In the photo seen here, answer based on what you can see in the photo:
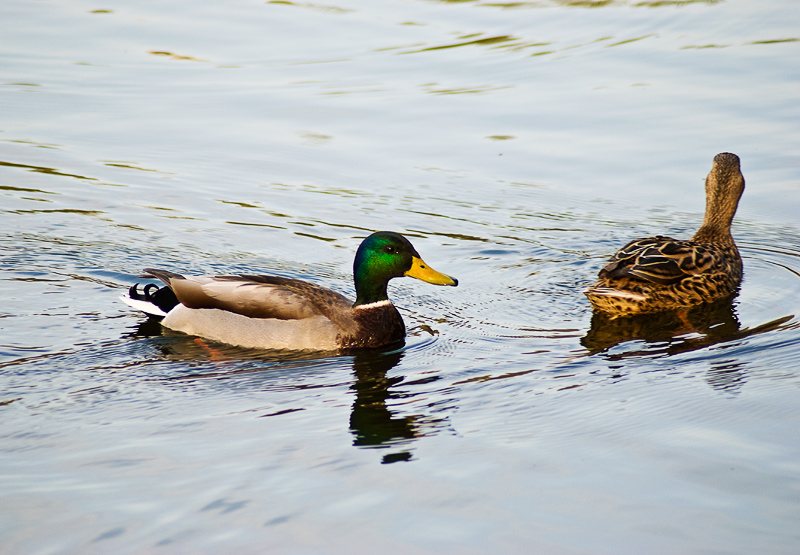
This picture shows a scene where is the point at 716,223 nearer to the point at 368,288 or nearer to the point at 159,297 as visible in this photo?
the point at 368,288

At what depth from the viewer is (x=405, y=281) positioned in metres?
9.15

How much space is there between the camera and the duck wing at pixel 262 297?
299 inches

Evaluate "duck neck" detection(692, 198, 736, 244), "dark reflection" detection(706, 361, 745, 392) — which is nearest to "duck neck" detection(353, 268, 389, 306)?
"dark reflection" detection(706, 361, 745, 392)

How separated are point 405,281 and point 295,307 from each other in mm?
1796

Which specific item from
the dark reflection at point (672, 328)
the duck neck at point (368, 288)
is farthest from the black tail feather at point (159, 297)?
the dark reflection at point (672, 328)

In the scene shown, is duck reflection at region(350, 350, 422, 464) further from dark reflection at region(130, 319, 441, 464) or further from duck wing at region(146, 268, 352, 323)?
duck wing at region(146, 268, 352, 323)

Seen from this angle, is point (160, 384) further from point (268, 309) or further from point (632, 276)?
point (632, 276)

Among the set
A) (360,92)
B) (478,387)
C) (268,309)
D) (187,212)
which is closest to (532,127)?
(360,92)

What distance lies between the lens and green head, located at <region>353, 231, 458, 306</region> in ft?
25.7

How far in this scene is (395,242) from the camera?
7.83 meters

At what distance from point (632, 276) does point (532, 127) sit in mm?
5179

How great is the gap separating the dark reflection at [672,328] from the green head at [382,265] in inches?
53.4

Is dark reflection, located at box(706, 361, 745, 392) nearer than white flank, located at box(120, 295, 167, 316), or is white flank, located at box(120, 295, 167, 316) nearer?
dark reflection, located at box(706, 361, 745, 392)

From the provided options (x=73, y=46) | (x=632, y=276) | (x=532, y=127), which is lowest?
(x=632, y=276)
